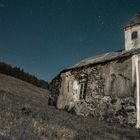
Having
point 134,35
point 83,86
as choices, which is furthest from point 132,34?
point 83,86

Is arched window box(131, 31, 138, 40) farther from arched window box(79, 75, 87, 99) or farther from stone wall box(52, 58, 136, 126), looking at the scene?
arched window box(79, 75, 87, 99)

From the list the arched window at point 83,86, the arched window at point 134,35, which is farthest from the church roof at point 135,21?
the arched window at point 83,86

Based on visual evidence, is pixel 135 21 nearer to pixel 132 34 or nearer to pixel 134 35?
pixel 132 34

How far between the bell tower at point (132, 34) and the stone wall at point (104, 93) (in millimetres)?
3445

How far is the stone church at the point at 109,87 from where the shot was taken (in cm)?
1886

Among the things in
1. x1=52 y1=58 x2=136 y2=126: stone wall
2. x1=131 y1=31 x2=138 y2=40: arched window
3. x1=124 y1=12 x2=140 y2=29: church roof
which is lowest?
x1=52 y1=58 x2=136 y2=126: stone wall

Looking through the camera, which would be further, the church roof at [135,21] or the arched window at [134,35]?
the church roof at [135,21]

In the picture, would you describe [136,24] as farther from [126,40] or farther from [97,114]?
[97,114]

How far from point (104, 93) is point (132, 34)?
663cm

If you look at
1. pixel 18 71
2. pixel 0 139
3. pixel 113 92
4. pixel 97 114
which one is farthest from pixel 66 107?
pixel 18 71

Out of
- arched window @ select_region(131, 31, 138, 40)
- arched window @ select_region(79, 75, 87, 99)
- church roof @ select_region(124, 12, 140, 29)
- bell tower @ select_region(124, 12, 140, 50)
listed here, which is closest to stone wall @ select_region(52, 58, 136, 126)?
arched window @ select_region(79, 75, 87, 99)

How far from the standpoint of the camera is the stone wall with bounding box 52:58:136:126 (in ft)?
62.3

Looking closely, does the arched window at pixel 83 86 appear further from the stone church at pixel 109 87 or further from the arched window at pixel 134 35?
the arched window at pixel 134 35

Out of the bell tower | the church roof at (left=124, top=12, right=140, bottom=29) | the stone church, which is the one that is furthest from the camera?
the church roof at (left=124, top=12, right=140, bottom=29)
